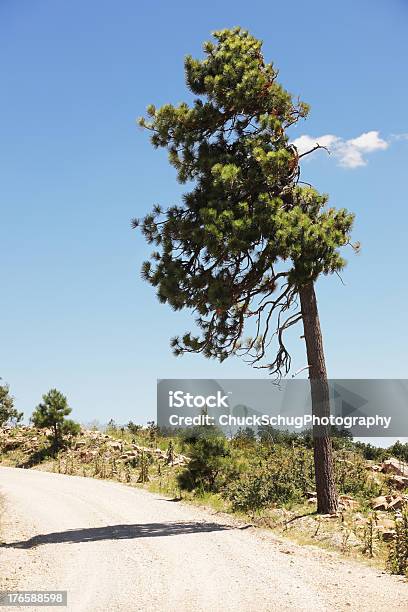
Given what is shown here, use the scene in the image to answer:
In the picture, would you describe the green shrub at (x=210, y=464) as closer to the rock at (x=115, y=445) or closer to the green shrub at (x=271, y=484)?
the green shrub at (x=271, y=484)

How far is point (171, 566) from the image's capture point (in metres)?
9.09

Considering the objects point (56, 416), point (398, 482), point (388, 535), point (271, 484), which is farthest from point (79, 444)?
point (388, 535)

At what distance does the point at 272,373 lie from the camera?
15.8 metres

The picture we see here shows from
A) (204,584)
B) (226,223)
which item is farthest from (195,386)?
(204,584)

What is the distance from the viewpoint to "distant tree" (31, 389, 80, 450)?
28078mm

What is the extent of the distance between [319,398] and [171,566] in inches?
254

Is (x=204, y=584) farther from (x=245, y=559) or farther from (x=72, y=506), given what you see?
(x=72, y=506)

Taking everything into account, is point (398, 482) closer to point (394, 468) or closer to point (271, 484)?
point (394, 468)

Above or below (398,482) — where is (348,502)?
below

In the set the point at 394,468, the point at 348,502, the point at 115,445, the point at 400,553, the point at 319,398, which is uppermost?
the point at 319,398

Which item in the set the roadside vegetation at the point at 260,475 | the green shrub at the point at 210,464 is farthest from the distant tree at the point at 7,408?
the green shrub at the point at 210,464

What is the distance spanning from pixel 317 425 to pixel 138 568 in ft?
21.4

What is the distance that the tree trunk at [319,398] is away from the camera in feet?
44.7

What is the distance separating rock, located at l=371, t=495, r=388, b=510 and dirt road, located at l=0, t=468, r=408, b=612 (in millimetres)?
3091
